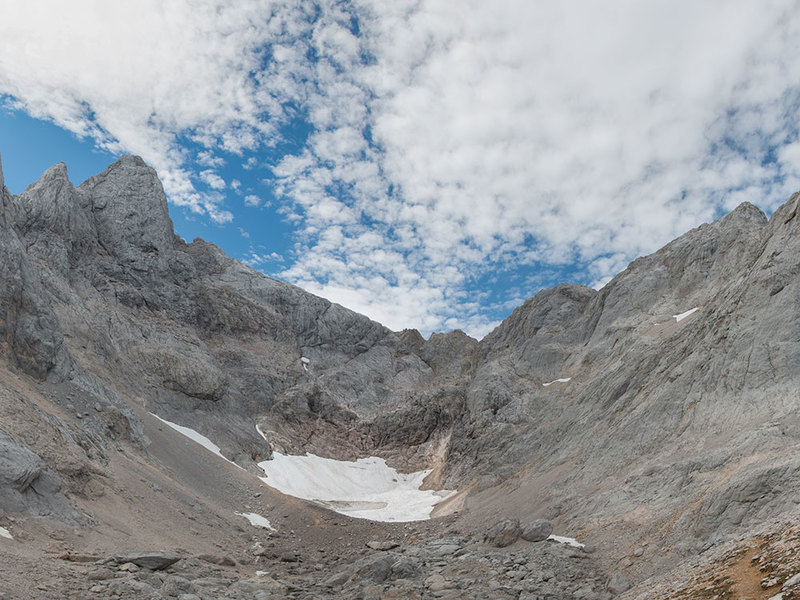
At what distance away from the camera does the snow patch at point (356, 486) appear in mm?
53125

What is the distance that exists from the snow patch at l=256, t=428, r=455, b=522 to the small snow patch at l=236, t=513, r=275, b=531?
9525 mm

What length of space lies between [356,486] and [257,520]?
25.5m

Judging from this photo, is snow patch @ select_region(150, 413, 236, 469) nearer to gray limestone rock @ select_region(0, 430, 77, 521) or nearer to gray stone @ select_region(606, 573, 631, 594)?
gray limestone rock @ select_region(0, 430, 77, 521)

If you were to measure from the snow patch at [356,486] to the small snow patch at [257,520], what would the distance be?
9525 millimetres

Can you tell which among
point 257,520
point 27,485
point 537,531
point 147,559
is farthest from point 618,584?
point 257,520

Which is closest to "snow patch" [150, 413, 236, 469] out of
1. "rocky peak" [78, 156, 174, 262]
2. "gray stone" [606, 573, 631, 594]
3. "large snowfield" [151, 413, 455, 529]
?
"large snowfield" [151, 413, 455, 529]

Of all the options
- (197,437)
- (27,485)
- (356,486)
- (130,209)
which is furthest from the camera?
(130,209)

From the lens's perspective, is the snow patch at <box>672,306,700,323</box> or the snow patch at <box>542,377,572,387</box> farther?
the snow patch at <box>542,377,572,387</box>

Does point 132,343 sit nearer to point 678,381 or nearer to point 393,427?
point 393,427

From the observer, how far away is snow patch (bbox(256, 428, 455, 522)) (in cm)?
5312

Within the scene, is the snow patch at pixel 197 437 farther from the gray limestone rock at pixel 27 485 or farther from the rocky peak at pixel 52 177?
the rocky peak at pixel 52 177

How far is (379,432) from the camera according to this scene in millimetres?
79375

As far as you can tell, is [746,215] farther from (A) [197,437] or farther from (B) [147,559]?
(A) [197,437]

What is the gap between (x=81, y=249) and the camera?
75312 millimetres
